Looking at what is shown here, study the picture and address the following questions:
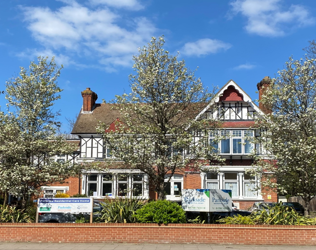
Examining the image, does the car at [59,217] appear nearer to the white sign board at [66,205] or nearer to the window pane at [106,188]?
the white sign board at [66,205]

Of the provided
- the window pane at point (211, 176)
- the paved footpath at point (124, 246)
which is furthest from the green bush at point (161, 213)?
the window pane at point (211, 176)

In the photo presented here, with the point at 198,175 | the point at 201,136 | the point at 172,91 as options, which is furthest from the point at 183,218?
the point at 198,175

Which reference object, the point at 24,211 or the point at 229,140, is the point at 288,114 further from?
the point at 24,211

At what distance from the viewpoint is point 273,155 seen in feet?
55.2

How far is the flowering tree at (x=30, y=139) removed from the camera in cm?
1492

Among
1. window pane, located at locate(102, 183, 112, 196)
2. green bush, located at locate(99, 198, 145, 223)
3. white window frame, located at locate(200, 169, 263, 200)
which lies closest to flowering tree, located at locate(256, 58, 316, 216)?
green bush, located at locate(99, 198, 145, 223)

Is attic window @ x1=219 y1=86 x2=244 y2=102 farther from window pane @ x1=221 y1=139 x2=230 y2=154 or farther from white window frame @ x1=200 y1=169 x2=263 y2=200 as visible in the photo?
white window frame @ x1=200 y1=169 x2=263 y2=200

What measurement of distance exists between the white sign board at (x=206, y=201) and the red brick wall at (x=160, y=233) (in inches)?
49.9

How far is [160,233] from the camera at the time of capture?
13289mm

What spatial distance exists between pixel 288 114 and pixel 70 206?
10.5m

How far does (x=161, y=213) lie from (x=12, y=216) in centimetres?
618

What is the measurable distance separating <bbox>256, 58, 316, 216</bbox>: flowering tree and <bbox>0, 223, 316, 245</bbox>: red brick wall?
10.4 ft

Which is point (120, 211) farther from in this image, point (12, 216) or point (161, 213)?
point (12, 216)

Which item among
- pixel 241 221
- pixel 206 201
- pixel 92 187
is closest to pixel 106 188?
pixel 92 187
